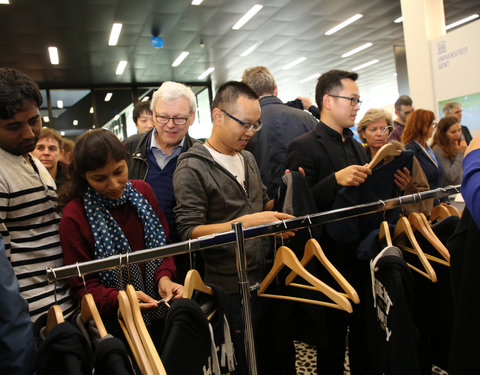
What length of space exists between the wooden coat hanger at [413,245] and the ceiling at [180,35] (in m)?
6.54

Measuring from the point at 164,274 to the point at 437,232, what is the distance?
1.14 meters

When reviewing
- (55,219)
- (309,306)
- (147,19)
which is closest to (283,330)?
(309,306)

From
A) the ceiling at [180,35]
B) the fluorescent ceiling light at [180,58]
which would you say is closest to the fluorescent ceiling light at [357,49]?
the ceiling at [180,35]

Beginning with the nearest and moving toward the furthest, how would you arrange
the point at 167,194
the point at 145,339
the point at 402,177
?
1. the point at 145,339
2. the point at 402,177
3. the point at 167,194

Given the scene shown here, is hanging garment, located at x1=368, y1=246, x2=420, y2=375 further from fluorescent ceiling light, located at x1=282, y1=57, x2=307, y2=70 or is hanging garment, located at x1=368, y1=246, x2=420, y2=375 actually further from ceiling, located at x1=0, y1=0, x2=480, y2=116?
fluorescent ceiling light, located at x1=282, y1=57, x2=307, y2=70

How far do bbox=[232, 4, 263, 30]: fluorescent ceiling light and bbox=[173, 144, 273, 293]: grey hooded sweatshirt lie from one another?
6.75 meters

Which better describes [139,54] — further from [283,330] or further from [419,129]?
[283,330]

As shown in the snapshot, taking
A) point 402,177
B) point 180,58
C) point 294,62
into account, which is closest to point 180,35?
Result: point 180,58

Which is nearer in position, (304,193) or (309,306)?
(309,306)

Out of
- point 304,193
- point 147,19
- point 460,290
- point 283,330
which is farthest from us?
point 147,19

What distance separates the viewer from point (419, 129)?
3371 millimetres

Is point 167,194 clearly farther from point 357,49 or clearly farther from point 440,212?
point 357,49

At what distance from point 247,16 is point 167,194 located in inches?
276

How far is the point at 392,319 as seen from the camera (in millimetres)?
1222
